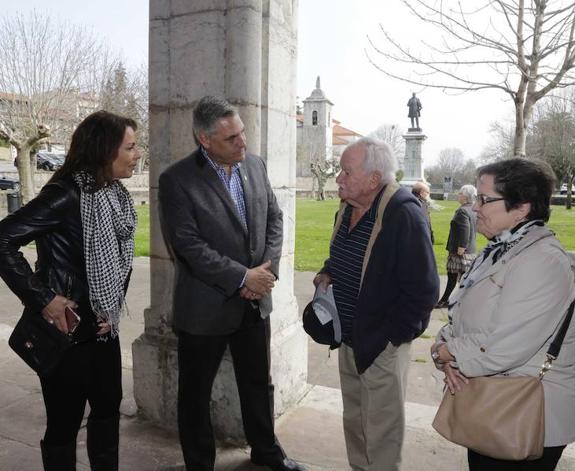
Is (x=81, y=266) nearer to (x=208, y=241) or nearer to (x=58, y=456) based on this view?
(x=208, y=241)

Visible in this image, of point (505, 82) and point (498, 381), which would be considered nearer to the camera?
point (498, 381)

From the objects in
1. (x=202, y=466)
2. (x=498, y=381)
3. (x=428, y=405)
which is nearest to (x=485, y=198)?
(x=498, y=381)

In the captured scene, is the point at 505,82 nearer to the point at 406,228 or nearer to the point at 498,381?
the point at 406,228

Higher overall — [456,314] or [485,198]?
[485,198]

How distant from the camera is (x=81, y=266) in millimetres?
2365

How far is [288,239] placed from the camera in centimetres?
359

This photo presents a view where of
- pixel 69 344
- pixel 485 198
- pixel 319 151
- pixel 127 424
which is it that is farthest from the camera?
pixel 319 151

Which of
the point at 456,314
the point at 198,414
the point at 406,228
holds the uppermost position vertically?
the point at 406,228

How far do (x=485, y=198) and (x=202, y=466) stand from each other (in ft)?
6.60

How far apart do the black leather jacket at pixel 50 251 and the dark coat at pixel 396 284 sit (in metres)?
1.31

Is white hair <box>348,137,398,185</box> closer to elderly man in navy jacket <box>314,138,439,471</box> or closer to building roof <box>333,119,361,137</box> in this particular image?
elderly man in navy jacket <box>314,138,439,471</box>

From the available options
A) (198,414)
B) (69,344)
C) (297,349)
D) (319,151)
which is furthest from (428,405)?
(319,151)

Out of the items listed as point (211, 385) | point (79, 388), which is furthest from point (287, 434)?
point (79, 388)

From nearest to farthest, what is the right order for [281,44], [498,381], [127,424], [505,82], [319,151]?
[498,381] < [281,44] < [127,424] < [505,82] < [319,151]
